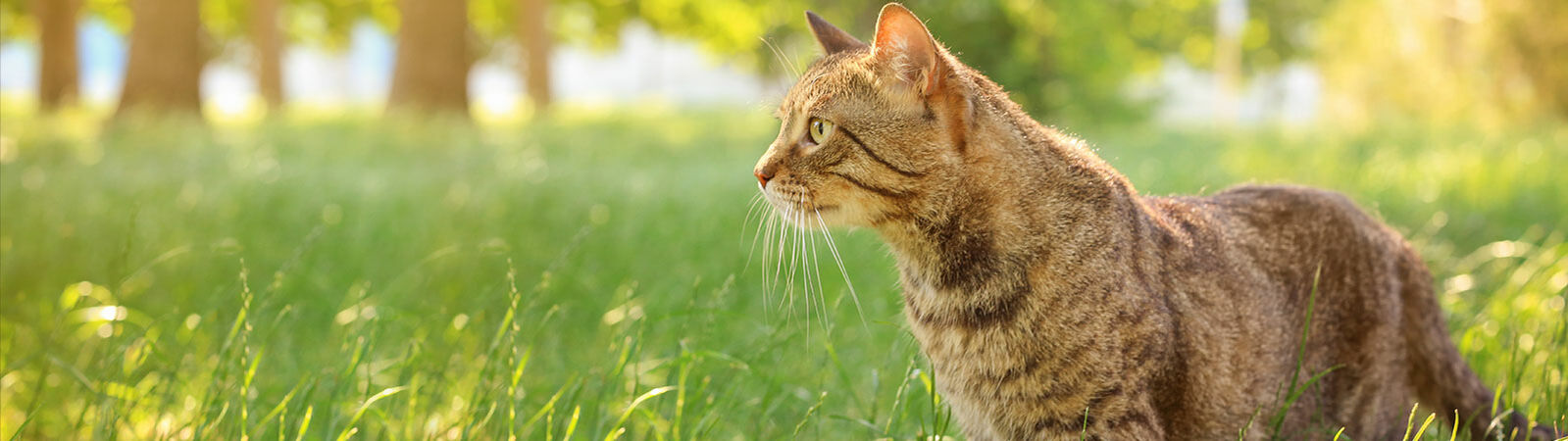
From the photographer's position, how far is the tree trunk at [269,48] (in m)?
20.6

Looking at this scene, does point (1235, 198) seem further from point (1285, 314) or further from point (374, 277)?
point (374, 277)

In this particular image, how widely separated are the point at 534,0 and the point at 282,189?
1447 centimetres

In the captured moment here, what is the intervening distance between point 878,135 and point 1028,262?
468 mm

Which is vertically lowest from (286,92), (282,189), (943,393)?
(286,92)

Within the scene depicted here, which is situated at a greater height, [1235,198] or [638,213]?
[1235,198]

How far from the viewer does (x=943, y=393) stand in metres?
2.89

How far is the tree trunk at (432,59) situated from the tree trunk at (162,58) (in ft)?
8.58

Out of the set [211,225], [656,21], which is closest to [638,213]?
[211,225]

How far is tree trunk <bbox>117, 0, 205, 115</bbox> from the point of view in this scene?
48.7 feet

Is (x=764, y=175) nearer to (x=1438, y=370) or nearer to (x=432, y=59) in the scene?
(x=1438, y=370)

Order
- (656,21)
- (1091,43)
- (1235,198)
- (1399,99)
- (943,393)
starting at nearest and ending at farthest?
(943,393) < (1235,198) < (1091,43) < (1399,99) < (656,21)

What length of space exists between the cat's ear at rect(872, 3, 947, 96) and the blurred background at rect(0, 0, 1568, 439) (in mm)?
470

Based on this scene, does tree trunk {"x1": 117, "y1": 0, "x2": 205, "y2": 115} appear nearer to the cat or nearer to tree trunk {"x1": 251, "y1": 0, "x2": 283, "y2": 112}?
tree trunk {"x1": 251, "y1": 0, "x2": 283, "y2": 112}

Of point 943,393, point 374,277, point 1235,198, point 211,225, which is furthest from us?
point 211,225
